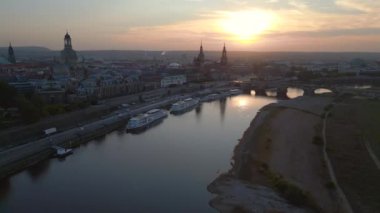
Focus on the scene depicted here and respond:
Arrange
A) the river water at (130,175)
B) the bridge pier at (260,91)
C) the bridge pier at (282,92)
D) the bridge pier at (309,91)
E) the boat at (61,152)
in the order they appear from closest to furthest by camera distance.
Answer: the river water at (130,175) < the boat at (61,152) < the bridge pier at (309,91) < the bridge pier at (282,92) < the bridge pier at (260,91)

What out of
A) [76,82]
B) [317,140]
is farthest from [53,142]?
[76,82]

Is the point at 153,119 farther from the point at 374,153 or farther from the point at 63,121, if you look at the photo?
the point at 374,153

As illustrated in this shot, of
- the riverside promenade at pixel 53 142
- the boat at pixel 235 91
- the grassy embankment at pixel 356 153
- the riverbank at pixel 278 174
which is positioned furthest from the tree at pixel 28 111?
the boat at pixel 235 91

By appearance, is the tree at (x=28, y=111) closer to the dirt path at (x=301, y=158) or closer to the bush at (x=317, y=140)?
the dirt path at (x=301, y=158)

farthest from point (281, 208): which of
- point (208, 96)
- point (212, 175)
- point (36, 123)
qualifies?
point (208, 96)

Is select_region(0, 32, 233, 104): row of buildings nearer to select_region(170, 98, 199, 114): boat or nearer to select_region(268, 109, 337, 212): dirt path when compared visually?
select_region(170, 98, 199, 114): boat

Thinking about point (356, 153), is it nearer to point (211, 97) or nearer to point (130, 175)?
point (130, 175)
